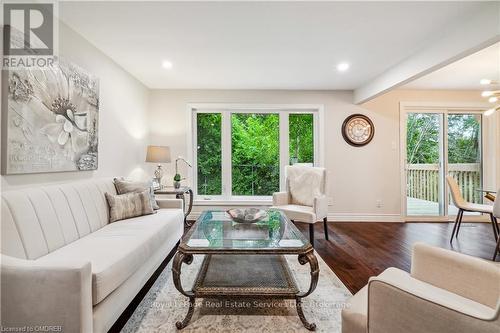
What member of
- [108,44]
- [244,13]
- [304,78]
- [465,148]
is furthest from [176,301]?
[465,148]

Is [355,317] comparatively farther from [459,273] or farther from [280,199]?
[280,199]

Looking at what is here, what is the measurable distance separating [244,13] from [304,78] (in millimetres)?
1835

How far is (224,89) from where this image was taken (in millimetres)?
4234

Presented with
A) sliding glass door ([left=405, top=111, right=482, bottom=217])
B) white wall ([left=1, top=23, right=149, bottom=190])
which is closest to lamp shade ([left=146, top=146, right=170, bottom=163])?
white wall ([left=1, top=23, right=149, bottom=190])

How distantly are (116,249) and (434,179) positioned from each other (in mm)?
5017

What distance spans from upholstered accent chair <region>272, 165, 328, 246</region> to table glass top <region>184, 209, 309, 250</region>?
0.74 meters

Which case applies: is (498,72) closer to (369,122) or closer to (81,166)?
(369,122)

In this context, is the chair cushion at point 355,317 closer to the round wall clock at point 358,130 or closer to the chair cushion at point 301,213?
the chair cushion at point 301,213

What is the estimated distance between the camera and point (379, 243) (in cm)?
319

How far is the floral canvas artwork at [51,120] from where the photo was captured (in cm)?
169

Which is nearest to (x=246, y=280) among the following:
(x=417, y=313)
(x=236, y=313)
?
(x=236, y=313)

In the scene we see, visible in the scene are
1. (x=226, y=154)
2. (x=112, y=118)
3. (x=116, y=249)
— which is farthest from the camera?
(x=226, y=154)

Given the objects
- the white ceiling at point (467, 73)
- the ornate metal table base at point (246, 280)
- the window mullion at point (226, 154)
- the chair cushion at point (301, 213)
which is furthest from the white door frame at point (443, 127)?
the ornate metal table base at point (246, 280)

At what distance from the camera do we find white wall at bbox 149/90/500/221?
4254mm
